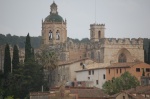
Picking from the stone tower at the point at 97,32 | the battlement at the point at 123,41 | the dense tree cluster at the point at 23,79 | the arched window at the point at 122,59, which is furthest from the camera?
the stone tower at the point at 97,32

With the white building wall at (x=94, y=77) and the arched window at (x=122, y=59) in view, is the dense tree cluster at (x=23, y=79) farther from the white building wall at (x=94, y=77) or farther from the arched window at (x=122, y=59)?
the arched window at (x=122, y=59)

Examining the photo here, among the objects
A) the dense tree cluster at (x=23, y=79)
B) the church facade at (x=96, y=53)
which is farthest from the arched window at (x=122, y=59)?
the dense tree cluster at (x=23, y=79)

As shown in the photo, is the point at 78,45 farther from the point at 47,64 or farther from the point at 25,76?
the point at 25,76

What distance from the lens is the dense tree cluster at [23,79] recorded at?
302ft

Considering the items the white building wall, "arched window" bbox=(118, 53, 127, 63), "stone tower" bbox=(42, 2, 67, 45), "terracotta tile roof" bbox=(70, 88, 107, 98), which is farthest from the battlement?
"terracotta tile roof" bbox=(70, 88, 107, 98)

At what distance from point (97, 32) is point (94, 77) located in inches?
739

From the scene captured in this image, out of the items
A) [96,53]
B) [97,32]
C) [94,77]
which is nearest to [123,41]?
[96,53]

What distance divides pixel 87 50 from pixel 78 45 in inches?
73.8

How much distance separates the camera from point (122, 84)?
82.5 meters

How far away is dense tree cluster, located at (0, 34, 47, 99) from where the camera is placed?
9194 cm

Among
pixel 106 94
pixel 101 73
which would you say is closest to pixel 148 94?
pixel 106 94

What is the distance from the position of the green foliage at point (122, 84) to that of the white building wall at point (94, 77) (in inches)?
272

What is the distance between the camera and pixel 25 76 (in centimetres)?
9325

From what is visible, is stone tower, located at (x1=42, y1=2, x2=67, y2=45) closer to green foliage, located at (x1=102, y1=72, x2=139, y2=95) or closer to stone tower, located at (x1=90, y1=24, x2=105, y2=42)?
stone tower, located at (x1=90, y1=24, x2=105, y2=42)
